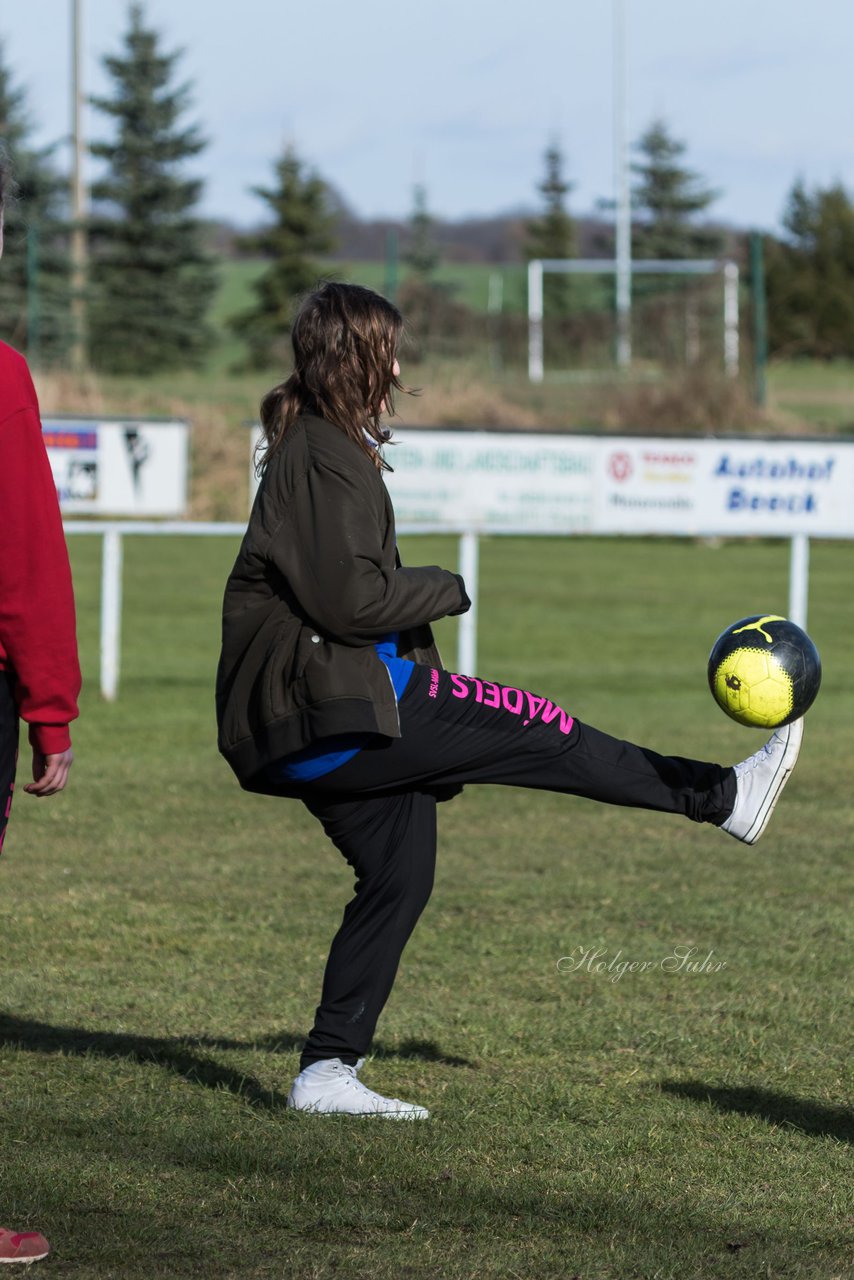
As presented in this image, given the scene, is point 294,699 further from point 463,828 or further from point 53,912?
point 463,828

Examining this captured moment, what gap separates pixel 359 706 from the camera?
14.1 feet

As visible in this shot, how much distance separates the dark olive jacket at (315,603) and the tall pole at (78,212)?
3962 centimetres

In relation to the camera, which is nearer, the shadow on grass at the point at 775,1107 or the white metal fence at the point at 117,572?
the shadow on grass at the point at 775,1107

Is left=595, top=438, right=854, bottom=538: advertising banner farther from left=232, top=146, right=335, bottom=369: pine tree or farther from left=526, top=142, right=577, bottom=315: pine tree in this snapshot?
left=526, top=142, right=577, bottom=315: pine tree

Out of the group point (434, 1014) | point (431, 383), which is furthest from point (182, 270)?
point (434, 1014)

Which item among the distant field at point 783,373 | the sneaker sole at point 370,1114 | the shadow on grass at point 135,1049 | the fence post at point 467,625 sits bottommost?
the shadow on grass at point 135,1049

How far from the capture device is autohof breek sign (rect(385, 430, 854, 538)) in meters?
14.7

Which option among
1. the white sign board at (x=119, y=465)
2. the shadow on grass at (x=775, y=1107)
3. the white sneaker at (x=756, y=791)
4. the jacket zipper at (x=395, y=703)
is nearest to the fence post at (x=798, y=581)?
the white sign board at (x=119, y=465)

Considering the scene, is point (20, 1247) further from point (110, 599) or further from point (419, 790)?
point (110, 599)

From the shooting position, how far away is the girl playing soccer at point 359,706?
431 cm

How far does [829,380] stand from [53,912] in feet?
119

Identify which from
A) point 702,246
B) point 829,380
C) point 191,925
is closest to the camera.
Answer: point 191,925

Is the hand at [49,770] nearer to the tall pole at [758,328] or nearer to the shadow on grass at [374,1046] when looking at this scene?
the shadow on grass at [374,1046]

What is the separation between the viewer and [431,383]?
3581 cm
